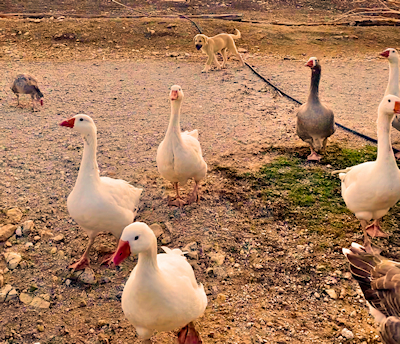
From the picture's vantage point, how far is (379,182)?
3979mm

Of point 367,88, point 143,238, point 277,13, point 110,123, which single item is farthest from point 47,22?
point 143,238

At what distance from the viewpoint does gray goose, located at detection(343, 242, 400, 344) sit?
298 centimetres

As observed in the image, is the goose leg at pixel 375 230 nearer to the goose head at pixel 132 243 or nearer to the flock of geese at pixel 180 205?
the flock of geese at pixel 180 205

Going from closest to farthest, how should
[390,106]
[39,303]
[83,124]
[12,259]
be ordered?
1. [39,303]
2. [83,124]
3. [12,259]
4. [390,106]

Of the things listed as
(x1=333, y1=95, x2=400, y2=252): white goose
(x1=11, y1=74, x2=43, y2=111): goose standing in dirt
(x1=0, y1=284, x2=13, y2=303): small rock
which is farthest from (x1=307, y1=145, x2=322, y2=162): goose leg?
(x1=11, y1=74, x2=43, y2=111): goose standing in dirt

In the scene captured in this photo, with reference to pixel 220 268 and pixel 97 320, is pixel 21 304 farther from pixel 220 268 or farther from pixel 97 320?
pixel 220 268

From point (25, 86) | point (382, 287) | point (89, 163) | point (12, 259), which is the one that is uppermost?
point (89, 163)

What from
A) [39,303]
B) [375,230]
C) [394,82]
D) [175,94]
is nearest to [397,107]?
[375,230]

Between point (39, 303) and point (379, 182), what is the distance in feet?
11.1

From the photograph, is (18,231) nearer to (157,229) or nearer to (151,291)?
(157,229)

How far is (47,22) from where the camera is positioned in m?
11.7

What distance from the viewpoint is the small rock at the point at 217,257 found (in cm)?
421

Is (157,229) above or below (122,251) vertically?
below

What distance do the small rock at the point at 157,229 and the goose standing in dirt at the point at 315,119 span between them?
2.56 meters
